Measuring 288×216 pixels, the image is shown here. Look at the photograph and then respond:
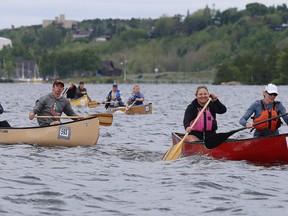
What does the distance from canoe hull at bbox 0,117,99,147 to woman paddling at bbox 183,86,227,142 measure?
11.5 ft

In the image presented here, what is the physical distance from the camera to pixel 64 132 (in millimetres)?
21047

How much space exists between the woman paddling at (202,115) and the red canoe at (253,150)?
57 cm

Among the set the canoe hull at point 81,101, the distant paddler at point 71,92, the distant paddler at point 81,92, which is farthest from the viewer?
the distant paddler at point 81,92

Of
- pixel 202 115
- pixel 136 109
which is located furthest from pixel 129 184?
pixel 136 109

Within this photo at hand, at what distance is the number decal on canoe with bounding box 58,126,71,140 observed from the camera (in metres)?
21.0

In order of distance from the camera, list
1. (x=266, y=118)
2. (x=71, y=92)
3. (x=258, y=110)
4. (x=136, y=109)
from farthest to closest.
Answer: (x=71, y=92) < (x=136, y=109) < (x=258, y=110) < (x=266, y=118)

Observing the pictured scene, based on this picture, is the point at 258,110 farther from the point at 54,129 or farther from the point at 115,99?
the point at 115,99

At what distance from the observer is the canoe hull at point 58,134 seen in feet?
68.7

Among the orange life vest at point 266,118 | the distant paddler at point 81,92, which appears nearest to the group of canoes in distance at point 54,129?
the orange life vest at point 266,118

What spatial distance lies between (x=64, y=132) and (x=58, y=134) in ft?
0.52

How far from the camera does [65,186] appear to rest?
14.4m

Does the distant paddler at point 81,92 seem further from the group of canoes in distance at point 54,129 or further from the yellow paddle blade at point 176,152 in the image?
the yellow paddle blade at point 176,152

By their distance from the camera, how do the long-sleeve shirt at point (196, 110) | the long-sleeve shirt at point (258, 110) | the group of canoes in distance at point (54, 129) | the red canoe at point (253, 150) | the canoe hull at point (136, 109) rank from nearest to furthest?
the red canoe at point (253, 150) < the long-sleeve shirt at point (258, 110) < the long-sleeve shirt at point (196, 110) < the group of canoes in distance at point (54, 129) < the canoe hull at point (136, 109)

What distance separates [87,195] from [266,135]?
5350 millimetres
